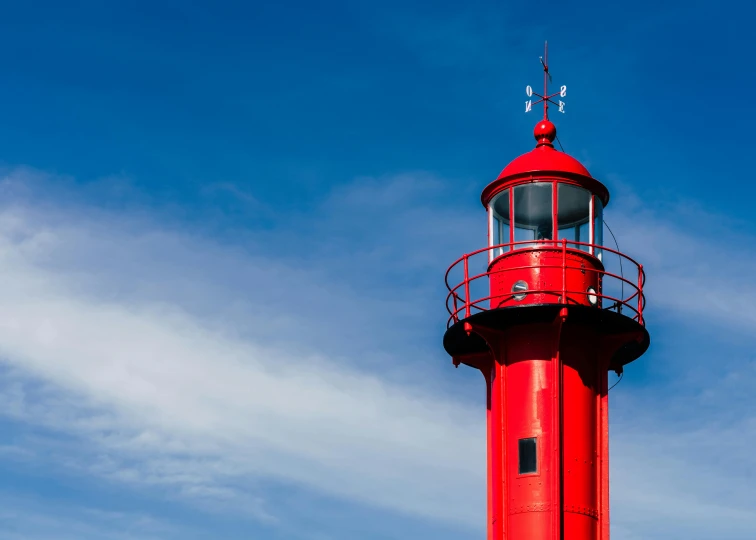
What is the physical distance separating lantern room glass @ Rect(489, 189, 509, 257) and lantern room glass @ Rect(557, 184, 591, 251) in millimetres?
1347

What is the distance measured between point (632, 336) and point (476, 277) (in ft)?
13.5

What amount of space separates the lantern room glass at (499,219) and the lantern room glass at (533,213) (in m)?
0.36

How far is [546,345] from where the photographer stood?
37062 millimetres

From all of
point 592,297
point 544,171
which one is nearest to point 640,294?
point 592,297

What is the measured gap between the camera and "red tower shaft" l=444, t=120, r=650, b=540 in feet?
119

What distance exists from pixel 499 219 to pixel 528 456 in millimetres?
6596

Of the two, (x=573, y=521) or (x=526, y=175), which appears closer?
(x=573, y=521)

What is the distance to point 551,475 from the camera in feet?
118

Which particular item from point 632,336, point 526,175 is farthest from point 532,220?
point 632,336

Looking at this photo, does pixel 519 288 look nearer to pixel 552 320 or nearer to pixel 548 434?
pixel 552 320

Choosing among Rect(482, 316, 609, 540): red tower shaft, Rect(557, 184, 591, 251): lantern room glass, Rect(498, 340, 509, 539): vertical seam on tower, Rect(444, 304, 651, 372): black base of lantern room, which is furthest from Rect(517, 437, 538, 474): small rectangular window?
Rect(557, 184, 591, 251): lantern room glass

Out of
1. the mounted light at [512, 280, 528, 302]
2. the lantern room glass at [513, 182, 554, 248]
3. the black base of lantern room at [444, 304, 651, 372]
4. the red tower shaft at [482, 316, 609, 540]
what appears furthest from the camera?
the lantern room glass at [513, 182, 554, 248]

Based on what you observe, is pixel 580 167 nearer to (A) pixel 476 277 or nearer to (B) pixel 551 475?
(A) pixel 476 277

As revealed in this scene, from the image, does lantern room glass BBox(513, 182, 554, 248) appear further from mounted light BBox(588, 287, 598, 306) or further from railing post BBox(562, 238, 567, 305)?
mounted light BBox(588, 287, 598, 306)
